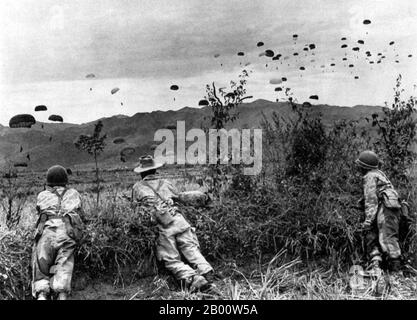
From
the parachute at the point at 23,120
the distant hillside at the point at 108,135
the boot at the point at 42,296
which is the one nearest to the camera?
the boot at the point at 42,296

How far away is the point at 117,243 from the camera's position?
8297mm

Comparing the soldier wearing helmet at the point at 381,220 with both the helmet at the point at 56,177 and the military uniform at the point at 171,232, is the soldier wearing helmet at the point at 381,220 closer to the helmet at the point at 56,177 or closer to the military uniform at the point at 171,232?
the military uniform at the point at 171,232

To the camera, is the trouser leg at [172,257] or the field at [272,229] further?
the field at [272,229]

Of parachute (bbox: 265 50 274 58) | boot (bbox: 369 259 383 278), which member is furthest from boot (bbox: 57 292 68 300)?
parachute (bbox: 265 50 274 58)

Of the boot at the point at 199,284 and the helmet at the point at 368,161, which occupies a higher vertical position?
the helmet at the point at 368,161

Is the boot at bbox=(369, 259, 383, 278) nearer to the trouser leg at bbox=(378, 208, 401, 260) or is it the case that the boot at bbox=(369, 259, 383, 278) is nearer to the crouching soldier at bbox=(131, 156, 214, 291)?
the trouser leg at bbox=(378, 208, 401, 260)

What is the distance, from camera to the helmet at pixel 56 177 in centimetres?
783

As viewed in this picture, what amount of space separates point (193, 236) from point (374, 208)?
9.08 ft

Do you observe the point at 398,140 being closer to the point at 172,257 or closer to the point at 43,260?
the point at 172,257

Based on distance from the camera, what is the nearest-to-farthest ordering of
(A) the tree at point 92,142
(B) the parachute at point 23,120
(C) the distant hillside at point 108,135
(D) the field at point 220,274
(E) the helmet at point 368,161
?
(D) the field at point 220,274, (E) the helmet at point 368,161, (A) the tree at point 92,142, (B) the parachute at point 23,120, (C) the distant hillside at point 108,135

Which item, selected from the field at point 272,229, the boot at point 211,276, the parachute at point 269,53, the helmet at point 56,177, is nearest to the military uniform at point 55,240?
the helmet at point 56,177

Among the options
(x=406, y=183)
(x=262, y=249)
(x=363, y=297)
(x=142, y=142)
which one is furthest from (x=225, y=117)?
(x=142, y=142)

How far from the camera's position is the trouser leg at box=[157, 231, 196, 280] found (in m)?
7.73

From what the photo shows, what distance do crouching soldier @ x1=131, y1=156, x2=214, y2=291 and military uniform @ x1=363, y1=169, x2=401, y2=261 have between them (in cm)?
253
